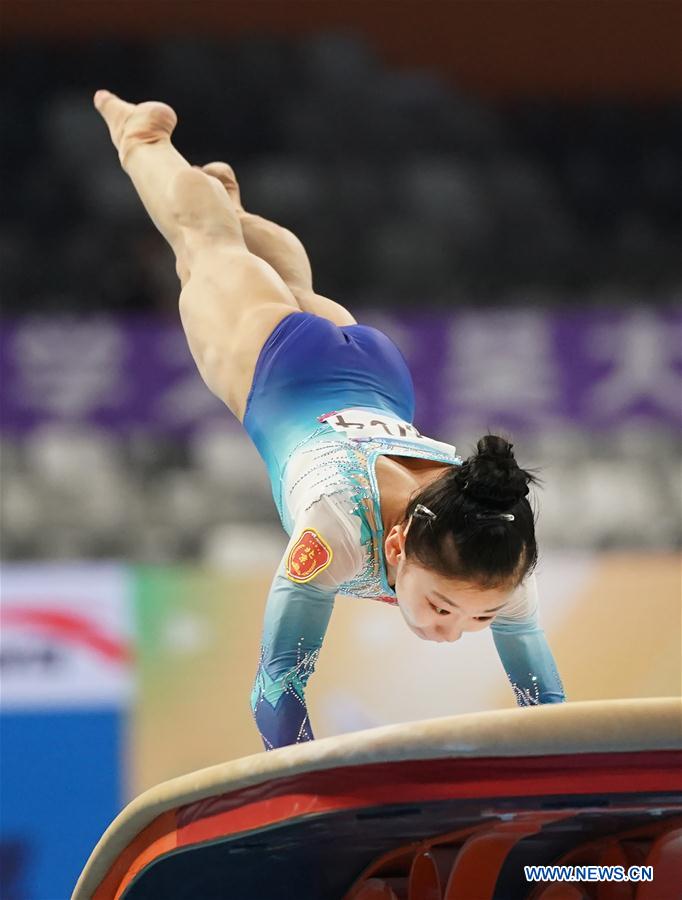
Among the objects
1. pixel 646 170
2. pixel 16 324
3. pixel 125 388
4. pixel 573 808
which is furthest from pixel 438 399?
pixel 573 808

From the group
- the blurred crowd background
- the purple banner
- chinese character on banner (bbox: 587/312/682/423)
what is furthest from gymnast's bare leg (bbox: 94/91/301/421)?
chinese character on banner (bbox: 587/312/682/423)

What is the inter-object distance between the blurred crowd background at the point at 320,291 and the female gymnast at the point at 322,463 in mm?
1352

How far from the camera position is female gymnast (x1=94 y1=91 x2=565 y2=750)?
5.34ft

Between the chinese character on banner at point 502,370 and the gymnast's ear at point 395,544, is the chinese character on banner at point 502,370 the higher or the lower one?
the higher one

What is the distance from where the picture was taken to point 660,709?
1.15 meters

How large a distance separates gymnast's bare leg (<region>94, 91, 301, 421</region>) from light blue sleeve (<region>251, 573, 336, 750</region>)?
0.46 meters

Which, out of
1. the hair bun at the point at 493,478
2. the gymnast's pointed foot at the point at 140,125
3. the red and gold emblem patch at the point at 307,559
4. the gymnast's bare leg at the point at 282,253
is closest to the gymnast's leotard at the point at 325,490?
the red and gold emblem patch at the point at 307,559

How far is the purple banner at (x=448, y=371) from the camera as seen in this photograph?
13.4 ft

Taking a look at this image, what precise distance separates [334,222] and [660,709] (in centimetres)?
411

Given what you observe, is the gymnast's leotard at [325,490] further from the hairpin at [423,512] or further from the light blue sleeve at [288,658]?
the hairpin at [423,512]

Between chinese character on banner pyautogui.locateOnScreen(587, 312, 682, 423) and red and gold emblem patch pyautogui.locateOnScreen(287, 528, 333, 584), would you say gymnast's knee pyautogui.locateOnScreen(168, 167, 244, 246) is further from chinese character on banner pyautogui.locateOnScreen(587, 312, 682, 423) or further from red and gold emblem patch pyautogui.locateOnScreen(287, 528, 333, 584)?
chinese character on banner pyautogui.locateOnScreen(587, 312, 682, 423)

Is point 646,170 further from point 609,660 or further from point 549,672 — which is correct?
point 549,672

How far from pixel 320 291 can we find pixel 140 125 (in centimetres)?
213

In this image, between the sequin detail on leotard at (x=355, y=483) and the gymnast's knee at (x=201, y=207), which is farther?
the gymnast's knee at (x=201, y=207)
